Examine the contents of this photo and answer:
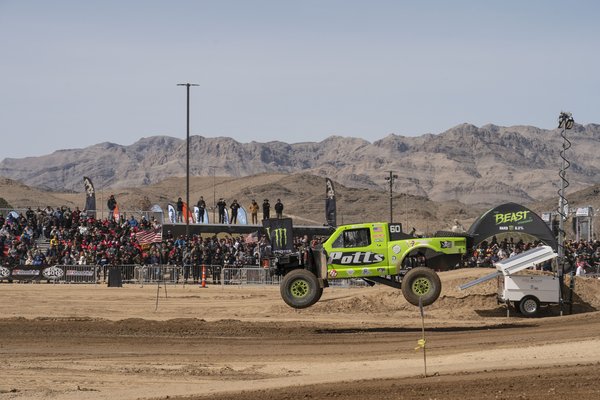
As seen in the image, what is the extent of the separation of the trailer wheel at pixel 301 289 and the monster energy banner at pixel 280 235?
8861mm

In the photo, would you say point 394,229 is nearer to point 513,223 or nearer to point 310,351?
point 310,351

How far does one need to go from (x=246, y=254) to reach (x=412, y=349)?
2453 cm

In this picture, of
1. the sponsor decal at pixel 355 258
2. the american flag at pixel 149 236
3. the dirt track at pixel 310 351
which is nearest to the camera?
the dirt track at pixel 310 351

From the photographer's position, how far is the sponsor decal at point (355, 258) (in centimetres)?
2531

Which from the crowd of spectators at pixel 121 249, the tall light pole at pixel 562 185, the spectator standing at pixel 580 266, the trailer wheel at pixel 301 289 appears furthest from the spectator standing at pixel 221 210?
the trailer wheel at pixel 301 289

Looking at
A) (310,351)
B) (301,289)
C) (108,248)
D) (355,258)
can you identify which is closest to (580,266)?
(355,258)

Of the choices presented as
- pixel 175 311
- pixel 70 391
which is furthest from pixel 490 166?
pixel 70 391

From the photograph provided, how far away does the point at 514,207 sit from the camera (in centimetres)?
3319

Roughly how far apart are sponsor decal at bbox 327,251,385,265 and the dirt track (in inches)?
74.9

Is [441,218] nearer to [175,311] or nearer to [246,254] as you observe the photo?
[246,254]

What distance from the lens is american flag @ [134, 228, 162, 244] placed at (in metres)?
45.8

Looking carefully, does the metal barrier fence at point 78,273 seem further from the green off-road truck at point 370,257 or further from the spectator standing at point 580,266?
the spectator standing at point 580,266

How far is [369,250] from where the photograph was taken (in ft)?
83.1

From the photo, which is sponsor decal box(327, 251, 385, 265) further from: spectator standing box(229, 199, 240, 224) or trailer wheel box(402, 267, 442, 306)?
spectator standing box(229, 199, 240, 224)
